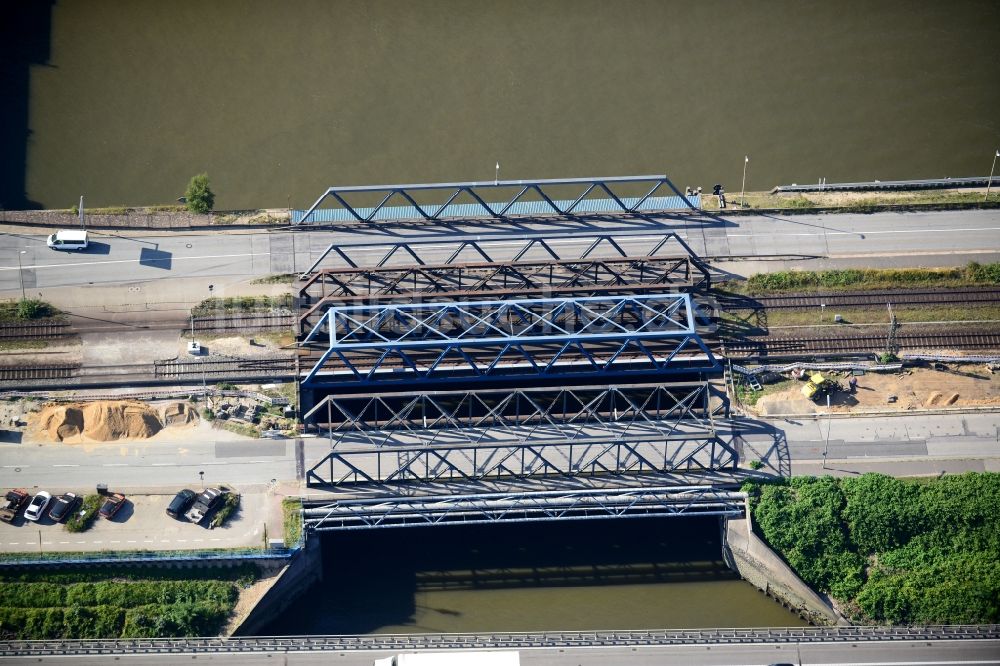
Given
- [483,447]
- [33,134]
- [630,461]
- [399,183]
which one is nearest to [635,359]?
[630,461]

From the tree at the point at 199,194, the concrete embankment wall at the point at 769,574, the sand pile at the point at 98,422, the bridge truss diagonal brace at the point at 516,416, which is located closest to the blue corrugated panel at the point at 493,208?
the tree at the point at 199,194

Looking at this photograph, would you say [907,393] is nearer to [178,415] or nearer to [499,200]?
[499,200]

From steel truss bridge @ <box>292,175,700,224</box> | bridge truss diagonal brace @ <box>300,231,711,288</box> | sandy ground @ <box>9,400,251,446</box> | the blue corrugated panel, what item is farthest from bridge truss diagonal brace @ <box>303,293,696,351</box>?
sandy ground @ <box>9,400,251,446</box>

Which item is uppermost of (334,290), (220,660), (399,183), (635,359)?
(399,183)

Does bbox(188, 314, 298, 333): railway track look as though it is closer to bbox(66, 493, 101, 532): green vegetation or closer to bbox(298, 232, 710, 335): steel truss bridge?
bbox(298, 232, 710, 335): steel truss bridge

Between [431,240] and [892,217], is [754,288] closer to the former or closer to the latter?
[892,217]

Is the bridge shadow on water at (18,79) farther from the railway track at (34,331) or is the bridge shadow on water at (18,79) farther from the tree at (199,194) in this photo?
the tree at (199,194)
